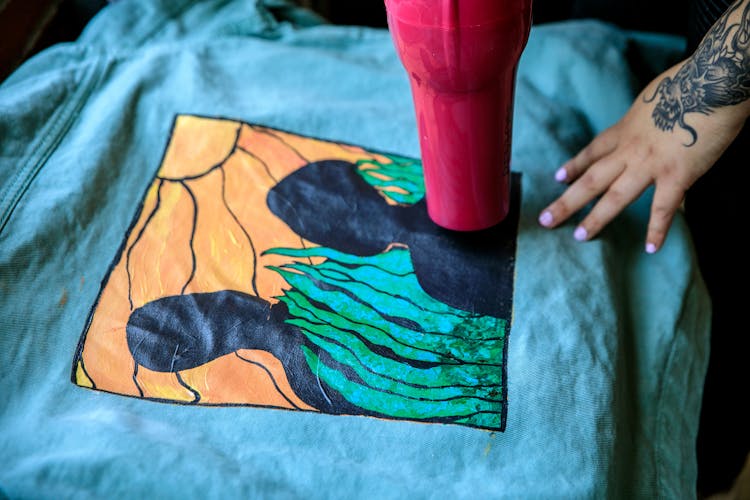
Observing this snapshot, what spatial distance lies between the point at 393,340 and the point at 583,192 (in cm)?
22

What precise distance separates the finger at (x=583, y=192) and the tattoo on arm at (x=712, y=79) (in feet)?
0.17

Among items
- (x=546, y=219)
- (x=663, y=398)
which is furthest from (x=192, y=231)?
(x=663, y=398)

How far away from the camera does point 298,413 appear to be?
1.53 feet

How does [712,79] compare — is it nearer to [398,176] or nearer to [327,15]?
[398,176]

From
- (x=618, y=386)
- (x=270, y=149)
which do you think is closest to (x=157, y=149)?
(x=270, y=149)

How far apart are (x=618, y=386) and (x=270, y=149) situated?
371 mm

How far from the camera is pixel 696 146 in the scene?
1.80 ft

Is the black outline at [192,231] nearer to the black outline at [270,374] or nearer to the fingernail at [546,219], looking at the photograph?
the black outline at [270,374]

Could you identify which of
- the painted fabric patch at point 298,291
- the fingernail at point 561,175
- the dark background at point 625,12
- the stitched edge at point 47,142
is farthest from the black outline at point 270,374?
the dark background at point 625,12

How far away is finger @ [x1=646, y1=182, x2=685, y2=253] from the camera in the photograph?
0.56 meters

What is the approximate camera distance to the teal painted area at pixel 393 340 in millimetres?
475

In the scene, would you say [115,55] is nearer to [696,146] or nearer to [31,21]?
[31,21]

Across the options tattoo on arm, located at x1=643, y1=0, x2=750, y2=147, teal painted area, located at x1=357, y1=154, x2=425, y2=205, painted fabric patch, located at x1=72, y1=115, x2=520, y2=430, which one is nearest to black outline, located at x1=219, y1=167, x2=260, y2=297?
painted fabric patch, located at x1=72, y1=115, x2=520, y2=430

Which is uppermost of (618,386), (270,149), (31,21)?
(31,21)
